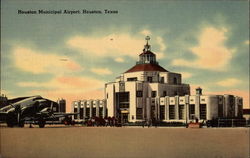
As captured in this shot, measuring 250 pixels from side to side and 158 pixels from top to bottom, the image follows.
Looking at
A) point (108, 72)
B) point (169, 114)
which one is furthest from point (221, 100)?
point (108, 72)

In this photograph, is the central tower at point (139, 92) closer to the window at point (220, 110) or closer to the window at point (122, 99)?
the window at point (122, 99)

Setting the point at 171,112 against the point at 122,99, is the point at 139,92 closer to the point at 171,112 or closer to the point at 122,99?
the point at 122,99

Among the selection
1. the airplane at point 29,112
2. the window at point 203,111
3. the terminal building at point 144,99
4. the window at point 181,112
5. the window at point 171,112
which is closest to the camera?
the airplane at point 29,112

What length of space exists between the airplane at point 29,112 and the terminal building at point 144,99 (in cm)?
1581

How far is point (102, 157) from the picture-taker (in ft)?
68.0

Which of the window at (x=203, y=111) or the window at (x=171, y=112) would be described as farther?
the window at (x=171, y=112)

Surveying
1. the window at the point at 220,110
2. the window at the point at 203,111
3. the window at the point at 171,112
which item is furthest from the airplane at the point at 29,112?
the window at the point at 220,110

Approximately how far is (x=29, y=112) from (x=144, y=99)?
2774cm

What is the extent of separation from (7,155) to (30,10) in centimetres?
992

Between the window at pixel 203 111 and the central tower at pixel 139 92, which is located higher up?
the central tower at pixel 139 92

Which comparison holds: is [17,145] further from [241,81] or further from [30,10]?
[241,81]

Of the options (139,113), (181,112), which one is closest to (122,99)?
(139,113)

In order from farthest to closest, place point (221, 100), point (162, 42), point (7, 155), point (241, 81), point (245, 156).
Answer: point (221, 100)
point (162, 42)
point (241, 81)
point (7, 155)
point (245, 156)

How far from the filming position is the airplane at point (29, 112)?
4007 cm
